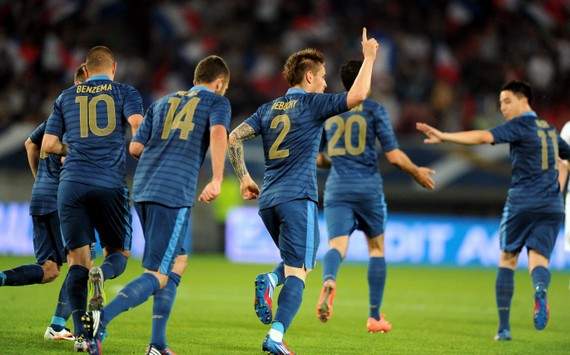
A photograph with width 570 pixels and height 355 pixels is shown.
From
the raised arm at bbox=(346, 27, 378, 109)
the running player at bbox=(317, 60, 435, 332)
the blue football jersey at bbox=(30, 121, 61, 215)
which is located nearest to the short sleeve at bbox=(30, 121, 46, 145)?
the blue football jersey at bbox=(30, 121, 61, 215)

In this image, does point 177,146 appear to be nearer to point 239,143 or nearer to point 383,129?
point 239,143

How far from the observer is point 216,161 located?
21.9ft

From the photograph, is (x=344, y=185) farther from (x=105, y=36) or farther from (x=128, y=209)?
(x=105, y=36)

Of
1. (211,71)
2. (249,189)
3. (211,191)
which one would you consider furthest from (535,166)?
(211,191)

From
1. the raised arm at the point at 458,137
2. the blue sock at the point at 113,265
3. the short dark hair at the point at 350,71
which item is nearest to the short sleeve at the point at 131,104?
the blue sock at the point at 113,265

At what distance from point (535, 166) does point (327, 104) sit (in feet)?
8.08

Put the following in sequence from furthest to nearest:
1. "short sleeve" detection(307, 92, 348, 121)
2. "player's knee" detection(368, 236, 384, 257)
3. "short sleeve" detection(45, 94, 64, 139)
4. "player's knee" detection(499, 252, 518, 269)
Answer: "player's knee" detection(368, 236, 384, 257) < "player's knee" detection(499, 252, 518, 269) < "short sleeve" detection(45, 94, 64, 139) < "short sleeve" detection(307, 92, 348, 121)

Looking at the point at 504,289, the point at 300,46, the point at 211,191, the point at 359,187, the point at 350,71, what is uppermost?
the point at 300,46

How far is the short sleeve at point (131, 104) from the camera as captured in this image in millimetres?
7293

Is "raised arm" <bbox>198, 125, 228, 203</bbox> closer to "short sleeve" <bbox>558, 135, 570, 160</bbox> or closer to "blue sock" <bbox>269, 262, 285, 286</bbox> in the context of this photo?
"blue sock" <bbox>269, 262, 285, 286</bbox>

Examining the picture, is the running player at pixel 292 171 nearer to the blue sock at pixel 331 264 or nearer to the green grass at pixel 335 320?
the green grass at pixel 335 320

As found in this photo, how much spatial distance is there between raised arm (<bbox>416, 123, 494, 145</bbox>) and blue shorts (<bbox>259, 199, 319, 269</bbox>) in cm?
107

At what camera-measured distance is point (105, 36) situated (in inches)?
902

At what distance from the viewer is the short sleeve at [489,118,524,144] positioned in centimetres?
839
